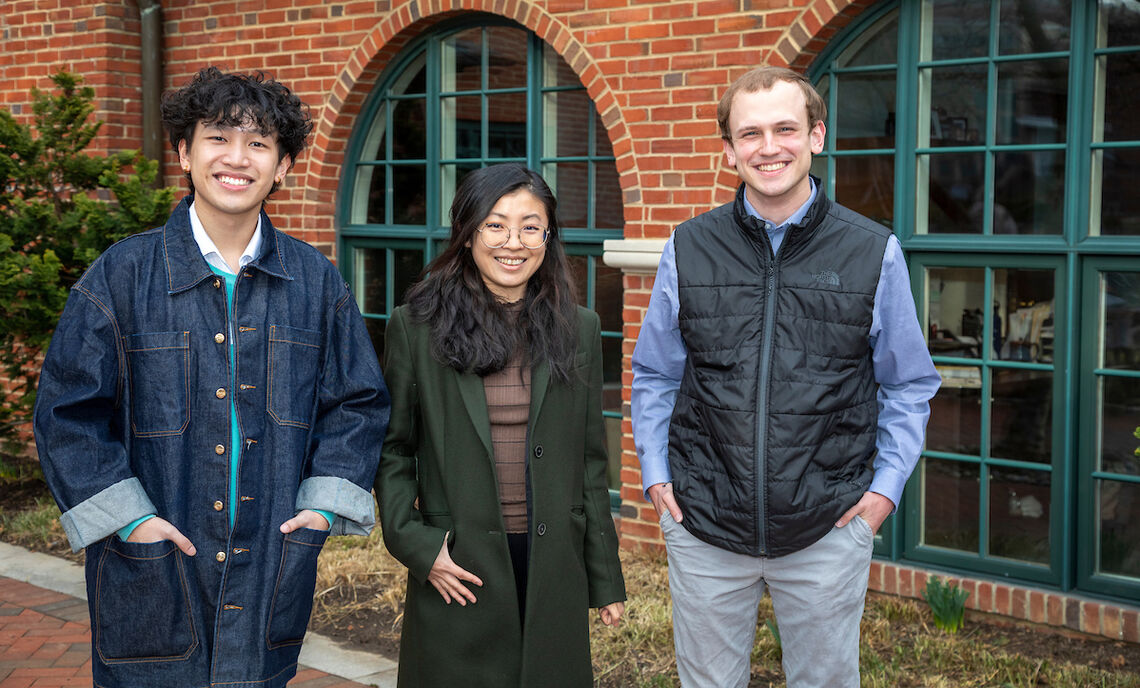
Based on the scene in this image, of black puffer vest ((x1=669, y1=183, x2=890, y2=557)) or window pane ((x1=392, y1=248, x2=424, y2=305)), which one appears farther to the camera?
window pane ((x1=392, y1=248, x2=424, y2=305))

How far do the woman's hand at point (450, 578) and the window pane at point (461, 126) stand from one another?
423cm

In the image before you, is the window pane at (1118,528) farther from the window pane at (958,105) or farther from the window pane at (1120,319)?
the window pane at (958,105)

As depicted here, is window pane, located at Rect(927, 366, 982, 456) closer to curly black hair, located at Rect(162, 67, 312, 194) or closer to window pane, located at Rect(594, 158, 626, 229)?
window pane, located at Rect(594, 158, 626, 229)

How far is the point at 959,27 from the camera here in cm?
496

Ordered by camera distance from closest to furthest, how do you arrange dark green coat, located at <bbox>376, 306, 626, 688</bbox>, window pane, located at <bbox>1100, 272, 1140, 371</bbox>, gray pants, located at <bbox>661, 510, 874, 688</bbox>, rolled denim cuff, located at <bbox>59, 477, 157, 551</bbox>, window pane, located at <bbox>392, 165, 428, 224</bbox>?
rolled denim cuff, located at <bbox>59, 477, 157, 551</bbox> → dark green coat, located at <bbox>376, 306, 626, 688</bbox> → gray pants, located at <bbox>661, 510, 874, 688</bbox> → window pane, located at <bbox>1100, 272, 1140, 371</bbox> → window pane, located at <bbox>392, 165, 428, 224</bbox>

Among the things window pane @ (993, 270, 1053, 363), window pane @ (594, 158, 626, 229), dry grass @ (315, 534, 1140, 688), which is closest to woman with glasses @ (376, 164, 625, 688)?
dry grass @ (315, 534, 1140, 688)

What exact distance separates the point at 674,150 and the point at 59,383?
3.63 meters

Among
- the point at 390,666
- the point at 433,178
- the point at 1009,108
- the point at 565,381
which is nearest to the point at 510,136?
the point at 433,178

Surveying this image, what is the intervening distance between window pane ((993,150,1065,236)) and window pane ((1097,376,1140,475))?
68cm

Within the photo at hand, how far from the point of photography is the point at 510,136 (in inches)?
255

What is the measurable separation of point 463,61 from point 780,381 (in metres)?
4.39

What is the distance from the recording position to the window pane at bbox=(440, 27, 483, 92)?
6.57 meters

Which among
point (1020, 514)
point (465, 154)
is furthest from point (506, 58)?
point (1020, 514)

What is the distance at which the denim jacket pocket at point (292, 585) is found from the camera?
8.49 ft
